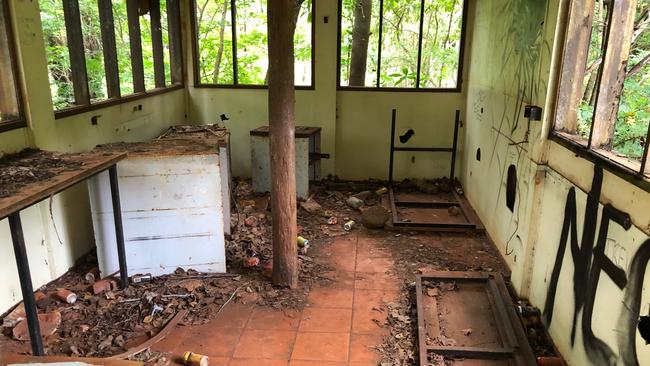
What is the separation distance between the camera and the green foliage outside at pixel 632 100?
8.56 ft

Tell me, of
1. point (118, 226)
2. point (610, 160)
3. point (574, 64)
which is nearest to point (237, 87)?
point (118, 226)

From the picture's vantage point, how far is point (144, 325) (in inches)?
119

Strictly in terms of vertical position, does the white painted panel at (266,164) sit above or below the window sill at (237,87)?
below

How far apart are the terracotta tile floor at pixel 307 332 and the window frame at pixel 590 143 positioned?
1.60 metres

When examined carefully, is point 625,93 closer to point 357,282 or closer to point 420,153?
point 357,282

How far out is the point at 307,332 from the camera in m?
2.98

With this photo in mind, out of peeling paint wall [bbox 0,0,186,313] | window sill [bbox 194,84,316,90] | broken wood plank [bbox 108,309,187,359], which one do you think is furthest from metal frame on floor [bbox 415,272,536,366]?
window sill [bbox 194,84,316,90]

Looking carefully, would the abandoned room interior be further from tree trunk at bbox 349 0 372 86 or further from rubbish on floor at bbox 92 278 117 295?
tree trunk at bbox 349 0 372 86

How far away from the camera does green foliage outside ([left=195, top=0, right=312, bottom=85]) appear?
6078mm

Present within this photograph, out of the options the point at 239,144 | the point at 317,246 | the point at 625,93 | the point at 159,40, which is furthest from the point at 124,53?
the point at 625,93

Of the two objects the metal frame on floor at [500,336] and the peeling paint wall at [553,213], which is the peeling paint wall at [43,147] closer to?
the metal frame on floor at [500,336]

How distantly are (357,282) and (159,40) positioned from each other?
12.4 ft

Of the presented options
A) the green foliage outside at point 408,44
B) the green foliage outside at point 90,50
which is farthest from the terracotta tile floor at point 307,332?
the green foliage outside at point 408,44

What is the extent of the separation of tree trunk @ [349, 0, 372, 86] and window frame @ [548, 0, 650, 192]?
3471 millimetres
